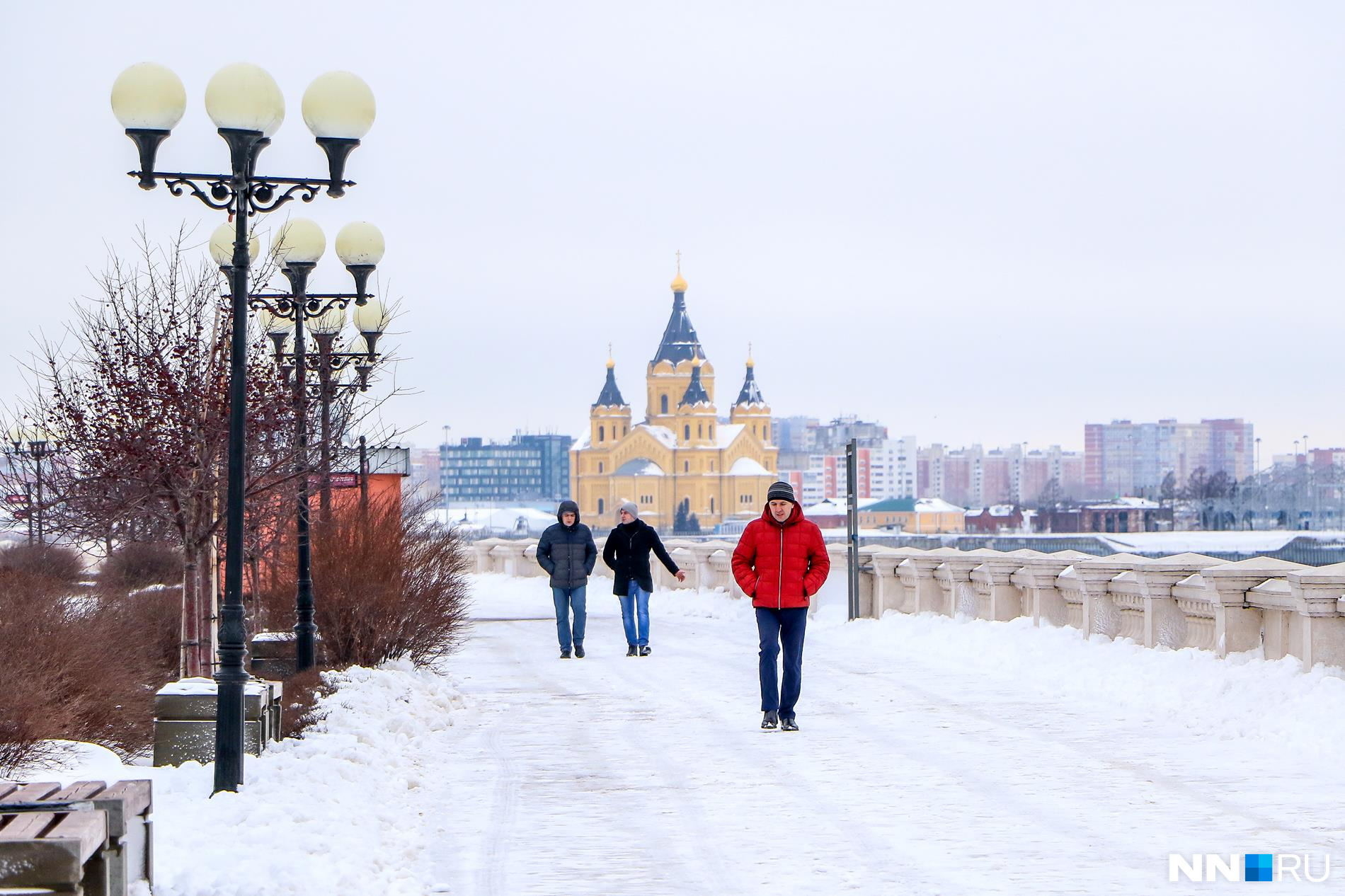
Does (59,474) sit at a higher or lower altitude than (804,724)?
higher

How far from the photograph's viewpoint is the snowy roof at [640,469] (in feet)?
641

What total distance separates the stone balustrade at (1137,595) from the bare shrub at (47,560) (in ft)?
40.6

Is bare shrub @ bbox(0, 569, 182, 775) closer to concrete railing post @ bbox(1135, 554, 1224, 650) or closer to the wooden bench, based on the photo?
the wooden bench

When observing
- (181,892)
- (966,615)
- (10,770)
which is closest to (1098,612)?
(966,615)

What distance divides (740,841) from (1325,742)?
184 inches

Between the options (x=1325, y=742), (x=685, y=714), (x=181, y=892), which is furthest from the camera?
(x=685, y=714)

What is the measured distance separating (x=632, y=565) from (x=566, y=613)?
3.02 feet

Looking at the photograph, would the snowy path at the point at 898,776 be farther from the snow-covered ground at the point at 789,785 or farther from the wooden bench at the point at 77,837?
the wooden bench at the point at 77,837

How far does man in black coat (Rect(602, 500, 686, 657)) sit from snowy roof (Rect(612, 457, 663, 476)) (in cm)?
17395

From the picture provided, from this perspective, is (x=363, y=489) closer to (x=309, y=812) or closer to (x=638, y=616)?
(x=638, y=616)

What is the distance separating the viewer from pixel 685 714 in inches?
557

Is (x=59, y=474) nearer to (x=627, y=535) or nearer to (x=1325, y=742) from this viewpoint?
(x=627, y=535)

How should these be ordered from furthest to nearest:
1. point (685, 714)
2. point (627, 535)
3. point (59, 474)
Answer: point (627, 535) < point (59, 474) < point (685, 714)

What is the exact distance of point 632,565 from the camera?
20.2m
